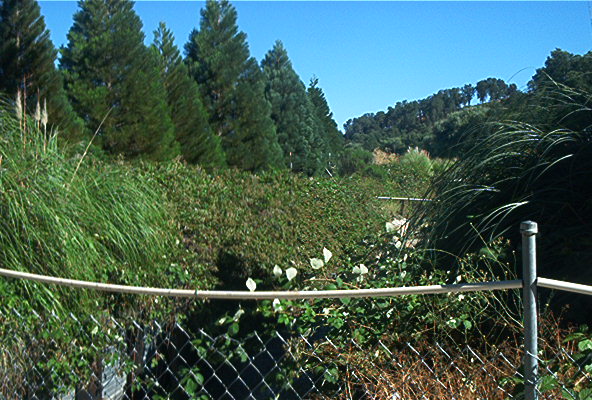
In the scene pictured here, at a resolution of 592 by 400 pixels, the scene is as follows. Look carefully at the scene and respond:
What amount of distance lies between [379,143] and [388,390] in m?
52.1

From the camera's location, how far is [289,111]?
934 inches

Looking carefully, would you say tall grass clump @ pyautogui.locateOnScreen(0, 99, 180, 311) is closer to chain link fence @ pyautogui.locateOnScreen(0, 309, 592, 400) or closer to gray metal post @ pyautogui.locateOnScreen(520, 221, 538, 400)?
chain link fence @ pyautogui.locateOnScreen(0, 309, 592, 400)

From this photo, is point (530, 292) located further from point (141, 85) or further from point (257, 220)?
point (141, 85)

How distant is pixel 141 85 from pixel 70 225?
9214mm

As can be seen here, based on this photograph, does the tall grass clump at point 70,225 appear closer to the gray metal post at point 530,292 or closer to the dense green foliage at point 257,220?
the dense green foliage at point 257,220

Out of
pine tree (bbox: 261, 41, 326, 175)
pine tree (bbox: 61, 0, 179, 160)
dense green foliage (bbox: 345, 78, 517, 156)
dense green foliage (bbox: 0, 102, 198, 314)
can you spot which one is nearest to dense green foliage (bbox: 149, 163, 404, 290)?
dense green foliage (bbox: 0, 102, 198, 314)

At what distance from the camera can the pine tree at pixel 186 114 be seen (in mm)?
15289

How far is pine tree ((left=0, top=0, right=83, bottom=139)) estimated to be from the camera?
426 inches

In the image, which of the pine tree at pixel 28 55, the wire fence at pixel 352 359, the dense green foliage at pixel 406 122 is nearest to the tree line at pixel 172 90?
the pine tree at pixel 28 55

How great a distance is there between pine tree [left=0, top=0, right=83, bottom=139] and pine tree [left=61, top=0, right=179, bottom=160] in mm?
1512

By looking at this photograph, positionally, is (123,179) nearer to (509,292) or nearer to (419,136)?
(509,292)

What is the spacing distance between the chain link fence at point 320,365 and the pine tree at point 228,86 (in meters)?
14.4

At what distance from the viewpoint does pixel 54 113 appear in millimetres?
10617

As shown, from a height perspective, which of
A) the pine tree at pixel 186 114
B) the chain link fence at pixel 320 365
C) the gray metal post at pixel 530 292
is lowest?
the chain link fence at pixel 320 365
